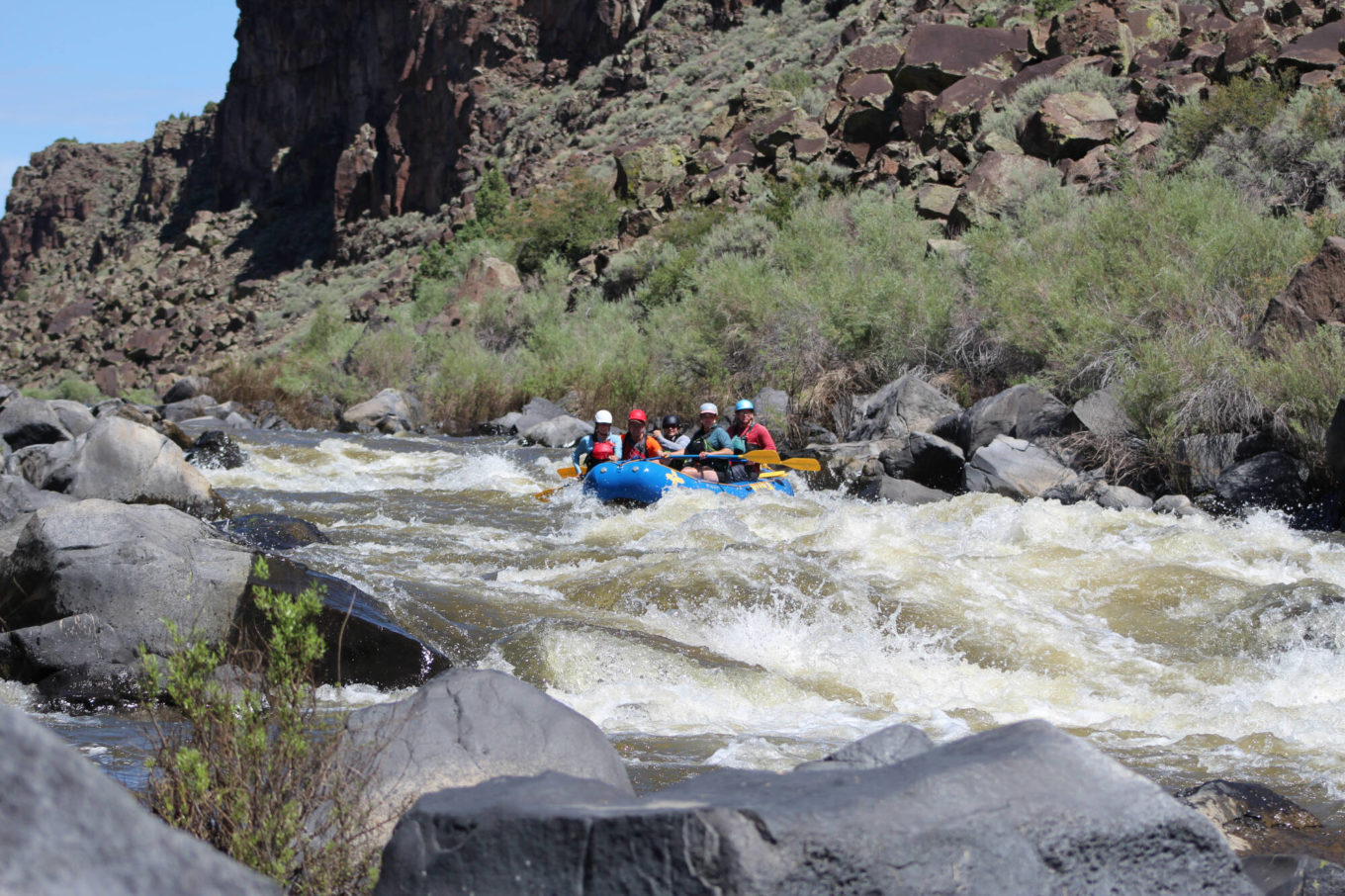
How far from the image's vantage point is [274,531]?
28.3 ft

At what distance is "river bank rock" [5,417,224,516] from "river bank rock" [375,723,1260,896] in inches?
303

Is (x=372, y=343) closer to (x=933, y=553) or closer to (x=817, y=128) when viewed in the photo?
(x=817, y=128)

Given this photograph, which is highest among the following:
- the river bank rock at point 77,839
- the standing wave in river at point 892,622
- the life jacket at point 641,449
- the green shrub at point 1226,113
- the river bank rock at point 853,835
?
the green shrub at point 1226,113

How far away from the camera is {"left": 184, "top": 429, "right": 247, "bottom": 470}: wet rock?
13.8 m

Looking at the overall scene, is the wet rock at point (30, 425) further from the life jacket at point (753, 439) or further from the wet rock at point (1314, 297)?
Answer: the wet rock at point (1314, 297)

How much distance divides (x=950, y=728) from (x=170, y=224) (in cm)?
7705

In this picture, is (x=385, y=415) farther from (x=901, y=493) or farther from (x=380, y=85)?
(x=380, y=85)

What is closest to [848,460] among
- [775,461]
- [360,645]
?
[775,461]

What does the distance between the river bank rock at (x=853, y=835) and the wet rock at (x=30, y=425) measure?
38.5 feet

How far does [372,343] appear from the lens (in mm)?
24953

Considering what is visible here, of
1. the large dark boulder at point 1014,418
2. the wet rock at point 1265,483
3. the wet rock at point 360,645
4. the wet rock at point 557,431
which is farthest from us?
the wet rock at point 557,431

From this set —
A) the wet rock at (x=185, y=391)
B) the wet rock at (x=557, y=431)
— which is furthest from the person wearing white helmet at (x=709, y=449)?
the wet rock at (x=185, y=391)

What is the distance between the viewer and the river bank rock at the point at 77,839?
1.21m

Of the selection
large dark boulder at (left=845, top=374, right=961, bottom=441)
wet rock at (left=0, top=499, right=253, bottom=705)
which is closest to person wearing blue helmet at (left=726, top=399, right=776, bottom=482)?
large dark boulder at (left=845, top=374, right=961, bottom=441)
